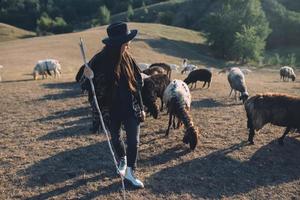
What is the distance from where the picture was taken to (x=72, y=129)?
1261cm

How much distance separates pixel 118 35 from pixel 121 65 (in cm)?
52

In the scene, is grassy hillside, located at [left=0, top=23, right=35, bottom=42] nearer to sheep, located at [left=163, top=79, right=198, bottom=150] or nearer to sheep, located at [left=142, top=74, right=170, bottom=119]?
sheep, located at [left=142, top=74, right=170, bottom=119]

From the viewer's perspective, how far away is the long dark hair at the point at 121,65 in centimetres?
783

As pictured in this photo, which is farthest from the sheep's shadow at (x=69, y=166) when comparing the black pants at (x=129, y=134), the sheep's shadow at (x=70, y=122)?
the sheep's shadow at (x=70, y=122)

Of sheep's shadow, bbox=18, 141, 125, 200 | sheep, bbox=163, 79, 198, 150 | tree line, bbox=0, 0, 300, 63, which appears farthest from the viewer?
tree line, bbox=0, 0, 300, 63

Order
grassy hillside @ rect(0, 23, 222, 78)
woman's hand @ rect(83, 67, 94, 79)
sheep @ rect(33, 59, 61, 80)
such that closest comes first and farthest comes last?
1. woman's hand @ rect(83, 67, 94, 79)
2. sheep @ rect(33, 59, 61, 80)
3. grassy hillside @ rect(0, 23, 222, 78)

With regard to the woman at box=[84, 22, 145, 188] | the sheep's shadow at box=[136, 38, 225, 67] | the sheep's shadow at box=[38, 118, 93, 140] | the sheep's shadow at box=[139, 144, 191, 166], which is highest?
the woman at box=[84, 22, 145, 188]

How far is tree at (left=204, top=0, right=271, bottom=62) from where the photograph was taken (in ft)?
162

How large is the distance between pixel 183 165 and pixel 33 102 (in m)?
8.32

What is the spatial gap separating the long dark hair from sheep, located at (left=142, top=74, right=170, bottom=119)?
5093 millimetres

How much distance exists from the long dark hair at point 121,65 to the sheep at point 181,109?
2.94 m

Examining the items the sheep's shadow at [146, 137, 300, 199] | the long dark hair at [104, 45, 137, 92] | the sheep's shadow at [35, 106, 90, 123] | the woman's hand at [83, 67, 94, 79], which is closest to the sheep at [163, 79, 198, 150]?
the sheep's shadow at [146, 137, 300, 199]

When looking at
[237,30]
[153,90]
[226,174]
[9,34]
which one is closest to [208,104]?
[153,90]

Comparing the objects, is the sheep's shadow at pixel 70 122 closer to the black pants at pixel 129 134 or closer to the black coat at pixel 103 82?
the black pants at pixel 129 134
